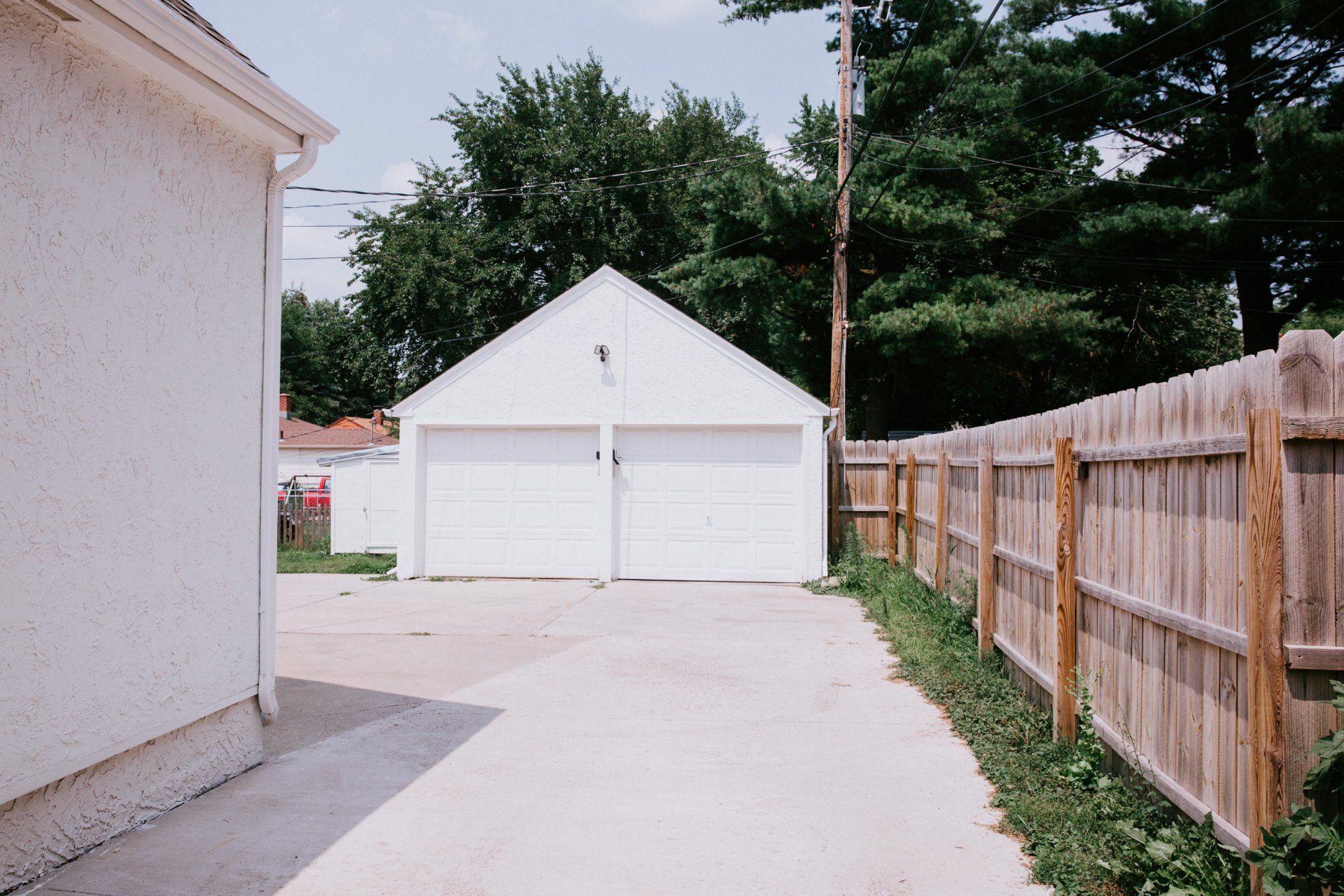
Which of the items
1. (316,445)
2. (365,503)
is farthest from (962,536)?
(316,445)

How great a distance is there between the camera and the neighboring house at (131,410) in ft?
12.4

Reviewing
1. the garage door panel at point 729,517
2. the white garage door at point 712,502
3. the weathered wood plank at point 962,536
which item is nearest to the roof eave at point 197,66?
the weathered wood plank at point 962,536

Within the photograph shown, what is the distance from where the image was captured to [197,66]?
4.50 m

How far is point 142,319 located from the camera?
445 cm

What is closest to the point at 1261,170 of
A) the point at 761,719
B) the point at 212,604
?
the point at 761,719

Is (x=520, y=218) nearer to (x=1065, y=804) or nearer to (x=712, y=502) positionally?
(x=712, y=502)

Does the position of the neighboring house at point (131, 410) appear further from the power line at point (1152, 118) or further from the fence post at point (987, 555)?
the power line at point (1152, 118)

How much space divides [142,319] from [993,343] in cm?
1864

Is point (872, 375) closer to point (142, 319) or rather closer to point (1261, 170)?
point (1261, 170)

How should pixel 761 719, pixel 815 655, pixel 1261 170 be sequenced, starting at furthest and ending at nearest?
pixel 1261 170, pixel 815 655, pixel 761 719

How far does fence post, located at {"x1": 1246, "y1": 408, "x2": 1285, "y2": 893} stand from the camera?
3.02 m

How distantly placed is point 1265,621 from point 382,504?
16.1 m

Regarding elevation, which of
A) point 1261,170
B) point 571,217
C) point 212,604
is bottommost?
point 212,604

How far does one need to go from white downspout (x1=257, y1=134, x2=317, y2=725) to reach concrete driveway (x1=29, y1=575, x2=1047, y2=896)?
1.99 feet
